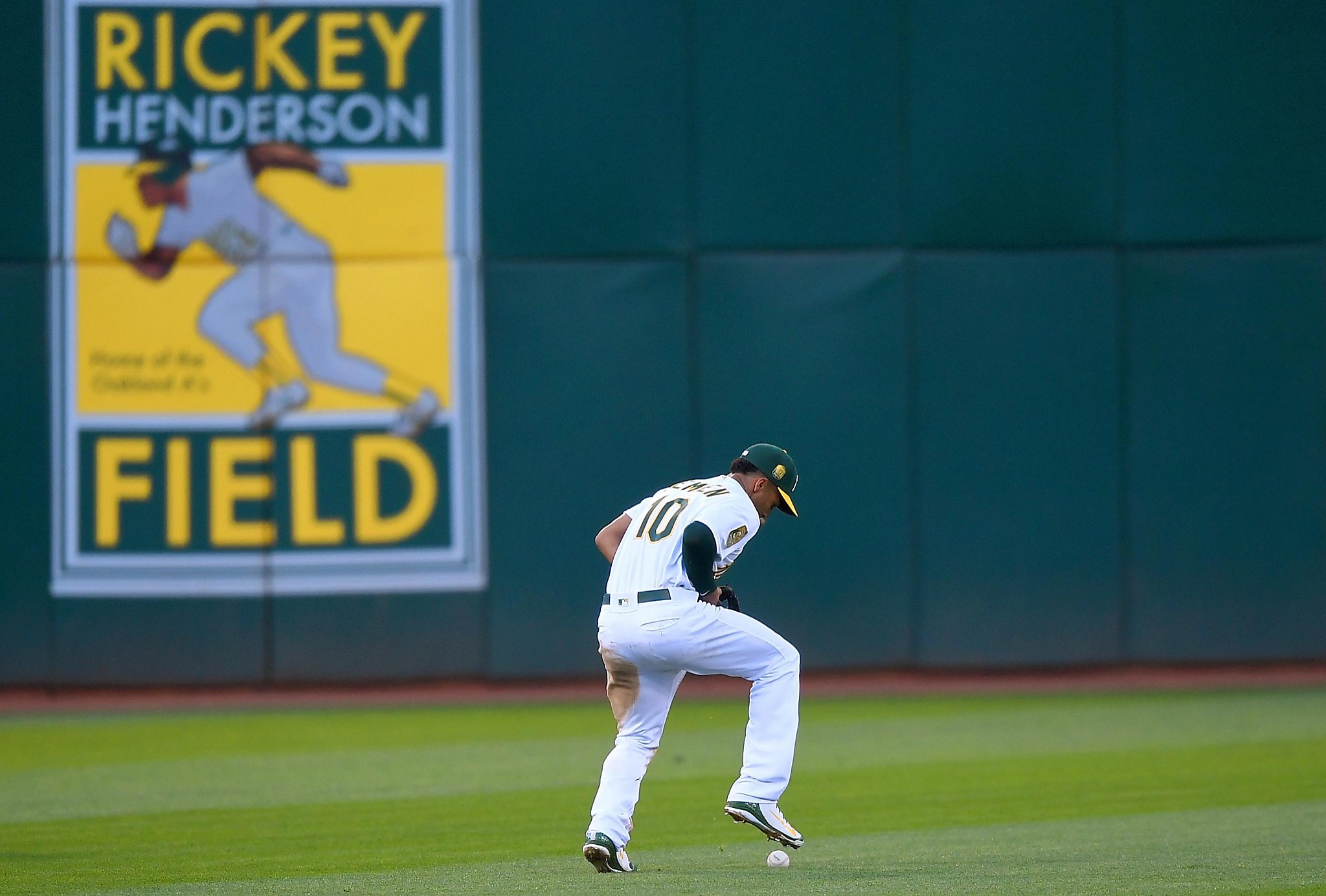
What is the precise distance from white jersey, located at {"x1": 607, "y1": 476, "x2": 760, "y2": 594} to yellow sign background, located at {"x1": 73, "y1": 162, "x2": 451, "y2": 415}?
9476 millimetres

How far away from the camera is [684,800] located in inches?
385

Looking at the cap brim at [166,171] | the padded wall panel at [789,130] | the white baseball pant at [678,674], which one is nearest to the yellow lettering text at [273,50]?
the cap brim at [166,171]

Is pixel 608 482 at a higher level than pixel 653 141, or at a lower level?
lower

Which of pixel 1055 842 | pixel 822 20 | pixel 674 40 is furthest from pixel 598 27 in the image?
pixel 1055 842

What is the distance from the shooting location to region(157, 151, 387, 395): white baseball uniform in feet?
53.7

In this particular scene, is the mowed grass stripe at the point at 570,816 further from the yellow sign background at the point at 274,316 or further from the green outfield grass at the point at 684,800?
the yellow sign background at the point at 274,316

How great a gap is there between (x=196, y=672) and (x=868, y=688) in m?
6.60

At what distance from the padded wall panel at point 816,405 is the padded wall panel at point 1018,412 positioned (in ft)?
1.13

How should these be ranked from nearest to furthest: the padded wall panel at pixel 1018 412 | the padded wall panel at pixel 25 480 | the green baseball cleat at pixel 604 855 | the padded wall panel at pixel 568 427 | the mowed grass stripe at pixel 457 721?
the green baseball cleat at pixel 604 855
the mowed grass stripe at pixel 457 721
the padded wall panel at pixel 25 480
the padded wall panel at pixel 568 427
the padded wall panel at pixel 1018 412

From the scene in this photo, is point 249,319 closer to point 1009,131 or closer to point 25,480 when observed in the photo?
point 25,480

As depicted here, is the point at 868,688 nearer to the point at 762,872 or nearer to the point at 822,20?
the point at 822,20

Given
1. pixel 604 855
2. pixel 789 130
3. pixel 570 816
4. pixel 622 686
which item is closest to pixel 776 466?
pixel 622 686

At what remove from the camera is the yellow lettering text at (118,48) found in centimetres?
1633

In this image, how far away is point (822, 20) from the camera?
16672 mm
